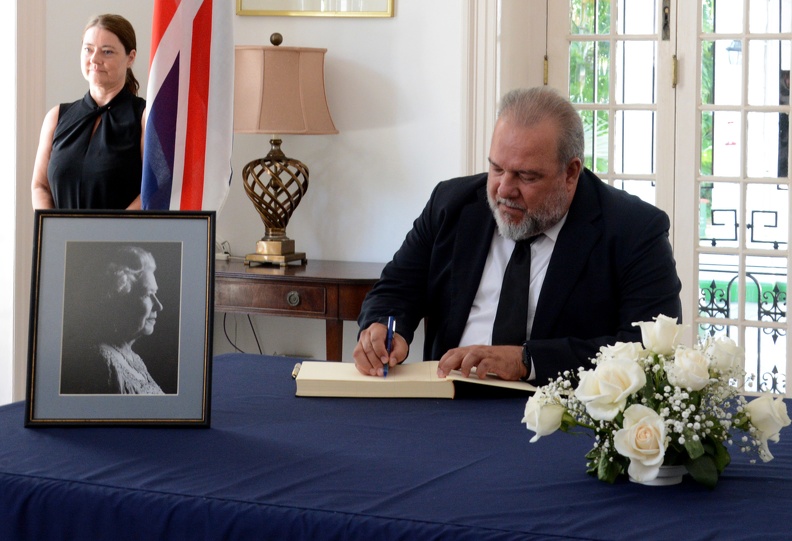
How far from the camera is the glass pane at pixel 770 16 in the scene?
4.17 meters

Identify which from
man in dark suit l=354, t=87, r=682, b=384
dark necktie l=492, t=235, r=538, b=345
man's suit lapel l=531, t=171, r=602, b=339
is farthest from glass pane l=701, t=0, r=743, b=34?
dark necktie l=492, t=235, r=538, b=345

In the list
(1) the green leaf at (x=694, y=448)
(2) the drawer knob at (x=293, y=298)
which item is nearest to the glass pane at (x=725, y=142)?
(2) the drawer knob at (x=293, y=298)

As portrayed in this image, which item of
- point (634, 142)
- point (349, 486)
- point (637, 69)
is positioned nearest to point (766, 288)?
point (634, 142)

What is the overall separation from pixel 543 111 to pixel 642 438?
1.07 m

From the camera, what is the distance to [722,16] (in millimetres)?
4246

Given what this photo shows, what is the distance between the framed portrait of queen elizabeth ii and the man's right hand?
15.9 inches

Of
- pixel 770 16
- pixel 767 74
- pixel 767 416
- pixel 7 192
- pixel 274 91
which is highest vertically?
pixel 770 16

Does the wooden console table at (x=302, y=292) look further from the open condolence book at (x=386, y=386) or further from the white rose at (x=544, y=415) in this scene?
the white rose at (x=544, y=415)

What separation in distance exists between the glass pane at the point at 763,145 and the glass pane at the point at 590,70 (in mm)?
603

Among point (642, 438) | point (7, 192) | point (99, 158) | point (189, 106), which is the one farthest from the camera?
point (7, 192)

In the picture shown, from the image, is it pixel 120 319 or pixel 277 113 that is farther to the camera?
pixel 277 113

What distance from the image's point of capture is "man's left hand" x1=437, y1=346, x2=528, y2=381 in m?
1.93

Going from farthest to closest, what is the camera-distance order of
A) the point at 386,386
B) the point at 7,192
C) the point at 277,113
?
1. the point at 277,113
2. the point at 7,192
3. the point at 386,386

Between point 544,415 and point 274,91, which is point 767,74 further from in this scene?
point 544,415
